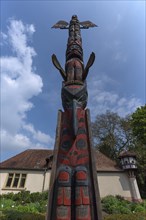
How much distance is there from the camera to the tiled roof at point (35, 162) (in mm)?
18484

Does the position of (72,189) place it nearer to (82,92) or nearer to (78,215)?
(78,215)

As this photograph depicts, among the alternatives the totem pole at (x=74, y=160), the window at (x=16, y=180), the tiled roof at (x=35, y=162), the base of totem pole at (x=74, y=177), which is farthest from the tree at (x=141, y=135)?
the base of totem pole at (x=74, y=177)

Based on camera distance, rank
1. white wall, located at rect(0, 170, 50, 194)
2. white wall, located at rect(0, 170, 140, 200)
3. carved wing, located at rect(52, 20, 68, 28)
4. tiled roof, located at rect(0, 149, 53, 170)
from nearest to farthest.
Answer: carved wing, located at rect(52, 20, 68, 28) → white wall, located at rect(0, 170, 140, 200) → white wall, located at rect(0, 170, 50, 194) → tiled roof, located at rect(0, 149, 53, 170)

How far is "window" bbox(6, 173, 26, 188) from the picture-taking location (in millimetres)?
17734

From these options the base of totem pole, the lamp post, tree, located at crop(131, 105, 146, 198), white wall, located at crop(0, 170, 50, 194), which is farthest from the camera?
tree, located at crop(131, 105, 146, 198)

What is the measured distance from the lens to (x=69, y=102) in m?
5.07

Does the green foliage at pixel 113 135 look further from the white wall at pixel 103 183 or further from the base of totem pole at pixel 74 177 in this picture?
the base of totem pole at pixel 74 177

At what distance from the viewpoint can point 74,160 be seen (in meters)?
3.97

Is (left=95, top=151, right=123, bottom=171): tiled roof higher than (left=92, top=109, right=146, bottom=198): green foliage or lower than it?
lower

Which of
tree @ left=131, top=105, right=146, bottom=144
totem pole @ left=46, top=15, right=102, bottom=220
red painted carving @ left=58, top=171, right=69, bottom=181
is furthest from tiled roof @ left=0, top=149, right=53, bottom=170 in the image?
red painted carving @ left=58, top=171, right=69, bottom=181

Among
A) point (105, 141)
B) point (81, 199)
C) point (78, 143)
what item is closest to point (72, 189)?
point (81, 199)

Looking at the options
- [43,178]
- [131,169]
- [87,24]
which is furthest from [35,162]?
[87,24]

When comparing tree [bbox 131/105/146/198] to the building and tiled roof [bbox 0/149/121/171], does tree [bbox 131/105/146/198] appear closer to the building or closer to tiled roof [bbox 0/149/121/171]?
the building

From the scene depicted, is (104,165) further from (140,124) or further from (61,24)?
(61,24)
